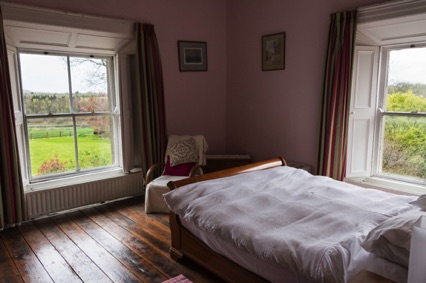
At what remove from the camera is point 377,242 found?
146 cm

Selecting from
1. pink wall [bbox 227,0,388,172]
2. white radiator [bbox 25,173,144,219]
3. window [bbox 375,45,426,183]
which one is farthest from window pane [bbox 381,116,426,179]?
white radiator [bbox 25,173,144,219]

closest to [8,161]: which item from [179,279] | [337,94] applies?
[179,279]

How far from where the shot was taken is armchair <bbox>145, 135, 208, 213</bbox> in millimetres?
3715

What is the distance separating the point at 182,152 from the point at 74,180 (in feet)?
Result: 4.49

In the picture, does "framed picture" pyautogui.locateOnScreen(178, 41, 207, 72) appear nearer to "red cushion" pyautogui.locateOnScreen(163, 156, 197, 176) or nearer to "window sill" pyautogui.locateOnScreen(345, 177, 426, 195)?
"red cushion" pyautogui.locateOnScreen(163, 156, 197, 176)

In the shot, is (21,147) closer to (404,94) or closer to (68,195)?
(68,195)

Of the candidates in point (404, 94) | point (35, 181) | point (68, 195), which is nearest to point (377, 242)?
point (404, 94)

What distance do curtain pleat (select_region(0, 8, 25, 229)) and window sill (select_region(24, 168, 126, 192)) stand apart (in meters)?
0.30

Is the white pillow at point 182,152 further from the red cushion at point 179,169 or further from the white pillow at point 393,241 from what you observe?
the white pillow at point 393,241

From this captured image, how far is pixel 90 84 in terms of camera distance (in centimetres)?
412

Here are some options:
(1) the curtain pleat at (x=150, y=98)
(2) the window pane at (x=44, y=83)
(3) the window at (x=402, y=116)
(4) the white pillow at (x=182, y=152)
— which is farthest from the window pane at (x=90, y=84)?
(3) the window at (x=402, y=116)

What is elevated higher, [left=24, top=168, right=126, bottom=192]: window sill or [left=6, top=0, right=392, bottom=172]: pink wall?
[left=6, top=0, right=392, bottom=172]: pink wall

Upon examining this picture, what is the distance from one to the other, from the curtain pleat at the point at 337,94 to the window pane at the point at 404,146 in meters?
0.52

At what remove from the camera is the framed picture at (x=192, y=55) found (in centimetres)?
445
